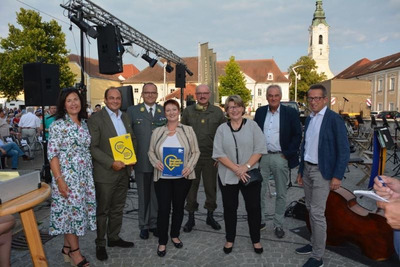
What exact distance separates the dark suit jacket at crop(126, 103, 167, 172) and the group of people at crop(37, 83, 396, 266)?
1 centimetres

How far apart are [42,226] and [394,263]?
15.2 feet

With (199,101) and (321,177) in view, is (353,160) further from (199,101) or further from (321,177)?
(199,101)

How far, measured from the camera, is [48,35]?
27.9 metres

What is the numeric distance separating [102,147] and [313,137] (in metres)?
2.40

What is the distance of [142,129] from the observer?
13.0 feet

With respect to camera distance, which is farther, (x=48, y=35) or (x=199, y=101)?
(x=48, y=35)

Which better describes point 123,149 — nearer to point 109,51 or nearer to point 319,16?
point 109,51

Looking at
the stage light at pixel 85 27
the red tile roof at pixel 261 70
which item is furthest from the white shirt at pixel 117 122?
the red tile roof at pixel 261 70

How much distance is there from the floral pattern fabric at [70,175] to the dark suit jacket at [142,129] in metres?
0.89

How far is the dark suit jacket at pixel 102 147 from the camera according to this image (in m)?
3.28

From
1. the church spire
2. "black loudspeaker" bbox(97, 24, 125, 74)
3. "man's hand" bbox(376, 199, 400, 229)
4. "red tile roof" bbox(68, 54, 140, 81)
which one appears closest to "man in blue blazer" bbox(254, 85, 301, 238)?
"man's hand" bbox(376, 199, 400, 229)

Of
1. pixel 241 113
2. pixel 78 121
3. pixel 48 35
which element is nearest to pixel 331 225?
pixel 241 113

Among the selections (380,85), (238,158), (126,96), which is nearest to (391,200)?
(238,158)

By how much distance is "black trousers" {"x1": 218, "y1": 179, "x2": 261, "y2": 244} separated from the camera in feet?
11.6
